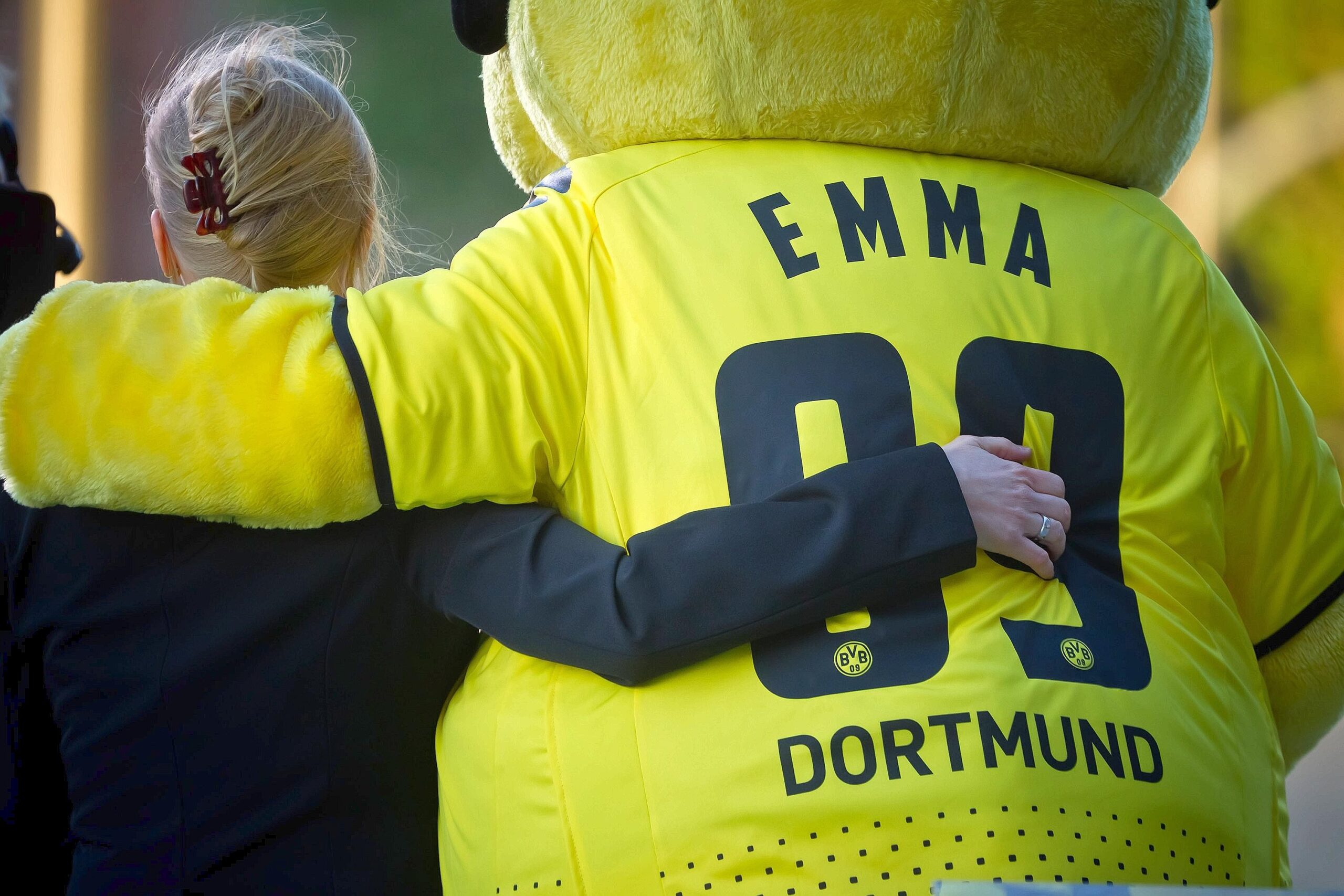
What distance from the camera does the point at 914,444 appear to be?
3.47ft

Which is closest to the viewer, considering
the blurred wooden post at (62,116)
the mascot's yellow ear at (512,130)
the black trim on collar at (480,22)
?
the black trim on collar at (480,22)

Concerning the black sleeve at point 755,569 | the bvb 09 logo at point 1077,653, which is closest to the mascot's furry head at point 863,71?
the black sleeve at point 755,569

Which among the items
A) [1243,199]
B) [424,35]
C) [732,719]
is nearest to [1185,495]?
[732,719]

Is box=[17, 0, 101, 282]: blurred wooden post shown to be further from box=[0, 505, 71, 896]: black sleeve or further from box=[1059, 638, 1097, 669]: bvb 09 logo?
box=[1059, 638, 1097, 669]: bvb 09 logo

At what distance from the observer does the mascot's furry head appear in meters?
1.12

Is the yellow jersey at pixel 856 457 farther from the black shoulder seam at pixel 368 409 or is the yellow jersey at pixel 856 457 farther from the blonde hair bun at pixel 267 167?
the blonde hair bun at pixel 267 167

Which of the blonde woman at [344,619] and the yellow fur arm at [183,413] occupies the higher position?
the yellow fur arm at [183,413]

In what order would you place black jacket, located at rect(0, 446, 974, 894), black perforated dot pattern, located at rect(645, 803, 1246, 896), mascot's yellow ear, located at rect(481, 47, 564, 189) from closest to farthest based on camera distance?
black perforated dot pattern, located at rect(645, 803, 1246, 896), black jacket, located at rect(0, 446, 974, 894), mascot's yellow ear, located at rect(481, 47, 564, 189)

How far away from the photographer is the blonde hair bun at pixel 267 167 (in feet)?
4.22

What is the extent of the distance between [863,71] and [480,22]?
389 millimetres

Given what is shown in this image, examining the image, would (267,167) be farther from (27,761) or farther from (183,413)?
(27,761)

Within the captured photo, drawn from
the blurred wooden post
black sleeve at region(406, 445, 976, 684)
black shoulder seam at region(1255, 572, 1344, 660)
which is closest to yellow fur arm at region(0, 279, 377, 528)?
black sleeve at region(406, 445, 976, 684)

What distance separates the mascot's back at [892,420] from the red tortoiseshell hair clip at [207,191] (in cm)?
33

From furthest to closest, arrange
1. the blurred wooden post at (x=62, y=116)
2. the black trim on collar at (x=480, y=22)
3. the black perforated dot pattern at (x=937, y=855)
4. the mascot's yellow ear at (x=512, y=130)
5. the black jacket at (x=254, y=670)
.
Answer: the blurred wooden post at (x=62, y=116) → the mascot's yellow ear at (x=512, y=130) → the black trim on collar at (x=480, y=22) → the black jacket at (x=254, y=670) → the black perforated dot pattern at (x=937, y=855)
